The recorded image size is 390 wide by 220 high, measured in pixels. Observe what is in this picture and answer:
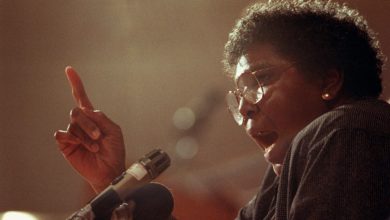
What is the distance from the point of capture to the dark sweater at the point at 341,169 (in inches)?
34.8

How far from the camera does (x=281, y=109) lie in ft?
4.30

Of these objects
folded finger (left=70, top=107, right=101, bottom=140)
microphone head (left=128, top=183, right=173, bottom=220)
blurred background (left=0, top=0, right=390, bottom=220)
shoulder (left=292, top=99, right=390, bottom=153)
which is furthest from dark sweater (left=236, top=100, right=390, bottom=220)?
blurred background (left=0, top=0, right=390, bottom=220)

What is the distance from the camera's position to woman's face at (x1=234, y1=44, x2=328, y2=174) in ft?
4.28

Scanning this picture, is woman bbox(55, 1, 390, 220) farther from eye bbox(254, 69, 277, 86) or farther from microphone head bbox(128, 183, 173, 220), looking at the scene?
microphone head bbox(128, 183, 173, 220)

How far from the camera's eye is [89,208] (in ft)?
3.85

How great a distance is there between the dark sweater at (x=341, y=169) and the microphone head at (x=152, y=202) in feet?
1.72

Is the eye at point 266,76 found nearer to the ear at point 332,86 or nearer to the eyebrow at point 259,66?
the eyebrow at point 259,66

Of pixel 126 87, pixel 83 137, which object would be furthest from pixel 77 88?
pixel 126 87

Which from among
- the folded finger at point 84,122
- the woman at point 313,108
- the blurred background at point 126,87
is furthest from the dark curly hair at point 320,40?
the blurred background at point 126,87

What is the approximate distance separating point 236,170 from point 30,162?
981 mm

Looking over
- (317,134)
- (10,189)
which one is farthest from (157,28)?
(317,134)

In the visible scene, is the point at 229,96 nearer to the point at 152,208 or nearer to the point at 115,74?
the point at 152,208

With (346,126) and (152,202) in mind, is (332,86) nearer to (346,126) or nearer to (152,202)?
(346,126)

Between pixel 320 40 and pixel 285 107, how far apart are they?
0.61ft
